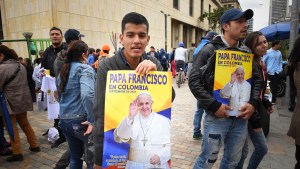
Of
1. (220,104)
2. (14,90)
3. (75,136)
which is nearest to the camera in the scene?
(220,104)

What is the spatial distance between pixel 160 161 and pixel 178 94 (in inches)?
322

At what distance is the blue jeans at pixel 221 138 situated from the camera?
2342mm

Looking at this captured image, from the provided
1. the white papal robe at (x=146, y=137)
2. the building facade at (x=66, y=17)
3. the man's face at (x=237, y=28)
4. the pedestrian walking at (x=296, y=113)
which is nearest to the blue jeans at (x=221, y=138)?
the pedestrian walking at (x=296, y=113)

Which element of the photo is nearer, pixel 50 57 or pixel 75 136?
pixel 75 136

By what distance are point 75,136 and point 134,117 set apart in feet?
4.72

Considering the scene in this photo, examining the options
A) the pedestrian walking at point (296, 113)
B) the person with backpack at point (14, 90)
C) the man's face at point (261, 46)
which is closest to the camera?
the pedestrian walking at point (296, 113)

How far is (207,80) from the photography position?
2363mm

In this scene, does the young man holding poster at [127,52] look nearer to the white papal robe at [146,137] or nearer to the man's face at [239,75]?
the white papal robe at [146,137]

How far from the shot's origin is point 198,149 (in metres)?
4.24

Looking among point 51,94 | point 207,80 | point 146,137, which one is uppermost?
point 207,80

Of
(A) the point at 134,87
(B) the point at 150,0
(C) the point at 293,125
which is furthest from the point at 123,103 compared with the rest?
(B) the point at 150,0

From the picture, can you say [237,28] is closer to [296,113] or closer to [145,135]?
[296,113]

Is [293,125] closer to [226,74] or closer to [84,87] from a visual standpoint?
[226,74]

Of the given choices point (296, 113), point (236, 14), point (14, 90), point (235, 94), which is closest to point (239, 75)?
point (235, 94)
